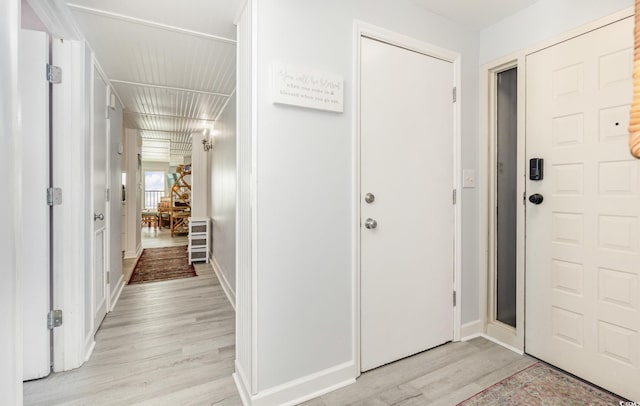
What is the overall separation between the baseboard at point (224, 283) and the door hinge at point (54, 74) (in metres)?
2.12

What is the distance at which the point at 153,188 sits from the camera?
11734 millimetres

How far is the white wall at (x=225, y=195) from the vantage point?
3.06 meters

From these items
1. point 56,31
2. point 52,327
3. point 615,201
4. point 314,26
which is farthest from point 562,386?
point 56,31

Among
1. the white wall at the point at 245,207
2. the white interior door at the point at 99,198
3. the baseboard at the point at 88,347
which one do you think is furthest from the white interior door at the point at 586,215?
the white interior door at the point at 99,198

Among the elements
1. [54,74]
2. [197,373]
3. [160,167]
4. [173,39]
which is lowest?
[197,373]

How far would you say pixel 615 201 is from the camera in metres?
1.65

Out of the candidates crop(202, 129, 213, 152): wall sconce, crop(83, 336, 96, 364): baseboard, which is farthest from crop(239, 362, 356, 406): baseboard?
crop(202, 129, 213, 152): wall sconce

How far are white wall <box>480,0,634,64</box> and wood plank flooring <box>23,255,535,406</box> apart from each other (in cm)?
212

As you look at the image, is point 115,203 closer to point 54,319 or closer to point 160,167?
point 54,319

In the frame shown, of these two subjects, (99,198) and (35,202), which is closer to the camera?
(35,202)

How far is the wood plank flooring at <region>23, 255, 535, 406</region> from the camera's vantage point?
1.64 metres

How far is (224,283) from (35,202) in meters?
2.00

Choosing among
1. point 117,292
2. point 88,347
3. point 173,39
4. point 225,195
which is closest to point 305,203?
point 173,39

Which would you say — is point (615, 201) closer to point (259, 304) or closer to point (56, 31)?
point (259, 304)
